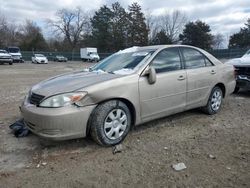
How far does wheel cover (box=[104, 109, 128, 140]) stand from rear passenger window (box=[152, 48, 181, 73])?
1.06m

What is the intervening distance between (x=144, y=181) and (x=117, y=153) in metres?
0.85

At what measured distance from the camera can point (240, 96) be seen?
8070mm

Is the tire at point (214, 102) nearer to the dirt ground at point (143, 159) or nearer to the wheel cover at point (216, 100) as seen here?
the wheel cover at point (216, 100)

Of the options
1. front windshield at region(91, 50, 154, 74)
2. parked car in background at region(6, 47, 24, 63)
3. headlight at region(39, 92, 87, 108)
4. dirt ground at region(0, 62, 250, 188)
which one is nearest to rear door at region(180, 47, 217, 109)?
dirt ground at region(0, 62, 250, 188)

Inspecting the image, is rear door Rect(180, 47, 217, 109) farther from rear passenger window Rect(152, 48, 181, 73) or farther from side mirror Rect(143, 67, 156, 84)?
side mirror Rect(143, 67, 156, 84)

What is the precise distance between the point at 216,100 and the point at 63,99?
11.6 feet

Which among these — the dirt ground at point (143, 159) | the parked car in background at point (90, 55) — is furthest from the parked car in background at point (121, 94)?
the parked car in background at point (90, 55)

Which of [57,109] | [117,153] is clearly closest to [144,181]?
[117,153]

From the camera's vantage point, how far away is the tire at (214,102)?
5844 millimetres

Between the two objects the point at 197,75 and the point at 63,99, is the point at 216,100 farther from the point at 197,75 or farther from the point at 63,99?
the point at 63,99

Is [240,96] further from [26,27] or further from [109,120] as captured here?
[26,27]

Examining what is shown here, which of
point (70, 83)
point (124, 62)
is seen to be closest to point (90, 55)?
point (124, 62)

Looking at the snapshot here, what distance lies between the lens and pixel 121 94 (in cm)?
418

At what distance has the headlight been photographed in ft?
12.5
